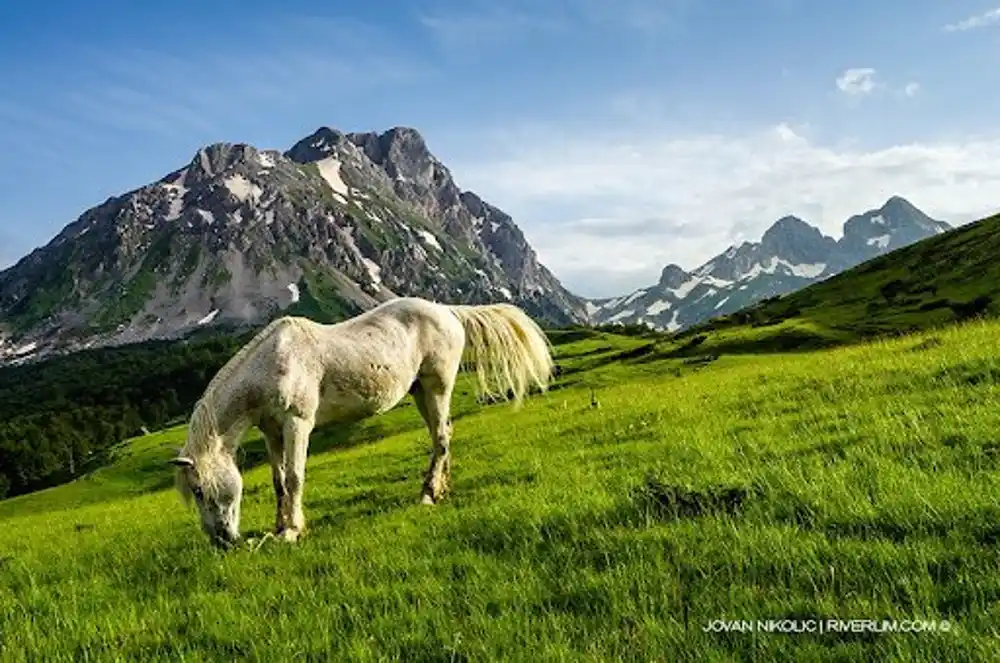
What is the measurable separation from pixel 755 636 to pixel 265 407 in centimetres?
905

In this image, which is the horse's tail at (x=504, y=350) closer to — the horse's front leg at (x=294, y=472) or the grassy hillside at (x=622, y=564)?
the grassy hillside at (x=622, y=564)

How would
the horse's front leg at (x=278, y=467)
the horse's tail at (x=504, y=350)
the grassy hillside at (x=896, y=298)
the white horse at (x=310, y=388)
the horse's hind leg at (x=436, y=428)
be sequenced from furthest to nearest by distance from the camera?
the grassy hillside at (x=896, y=298) → the horse's tail at (x=504, y=350) → the horse's hind leg at (x=436, y=428) → the horse's front leg at (x=278, y=467) → the white horse at (x=310, y=388)

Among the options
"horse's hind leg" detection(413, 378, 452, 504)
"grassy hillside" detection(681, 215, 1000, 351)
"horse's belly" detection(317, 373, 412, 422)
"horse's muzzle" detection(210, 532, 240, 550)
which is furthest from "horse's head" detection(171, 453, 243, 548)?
"grassy hillside" detection(681, 215, 1000, 351)

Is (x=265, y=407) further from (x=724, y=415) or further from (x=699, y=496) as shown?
(x=724, y=415)

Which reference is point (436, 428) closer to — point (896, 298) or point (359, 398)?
point (359, 398)

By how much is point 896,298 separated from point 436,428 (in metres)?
72.8

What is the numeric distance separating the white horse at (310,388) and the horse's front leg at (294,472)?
16 millimetres

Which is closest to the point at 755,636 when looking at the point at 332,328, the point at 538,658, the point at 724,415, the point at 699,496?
the point at 538,658

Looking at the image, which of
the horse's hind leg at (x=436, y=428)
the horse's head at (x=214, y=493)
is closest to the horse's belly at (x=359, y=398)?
the horse's hind leg at (x=436, y=428)

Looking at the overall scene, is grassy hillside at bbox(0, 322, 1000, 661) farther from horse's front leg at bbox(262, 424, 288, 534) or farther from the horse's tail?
the horse's tail

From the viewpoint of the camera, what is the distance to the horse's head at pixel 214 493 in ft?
37.4

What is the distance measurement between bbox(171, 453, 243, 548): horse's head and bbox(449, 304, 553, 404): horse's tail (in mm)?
5825

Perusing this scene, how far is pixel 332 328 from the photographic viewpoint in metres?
13.8

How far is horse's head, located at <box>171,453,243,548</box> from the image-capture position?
11.4m
